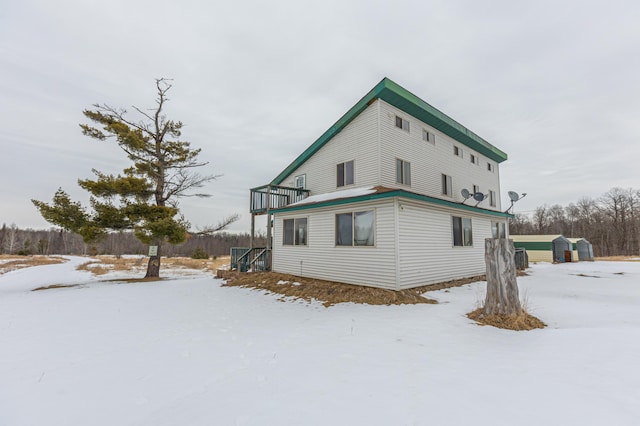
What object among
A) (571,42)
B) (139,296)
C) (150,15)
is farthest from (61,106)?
(571,42)

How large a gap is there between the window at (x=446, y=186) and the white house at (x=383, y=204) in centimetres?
5

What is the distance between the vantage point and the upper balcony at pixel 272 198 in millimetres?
13344

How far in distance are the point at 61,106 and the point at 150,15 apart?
847 centimetres

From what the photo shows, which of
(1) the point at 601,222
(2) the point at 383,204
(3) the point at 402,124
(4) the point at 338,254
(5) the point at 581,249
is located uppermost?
(3) the point at 402,124

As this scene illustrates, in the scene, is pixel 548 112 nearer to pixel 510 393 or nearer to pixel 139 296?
pixel 510 393

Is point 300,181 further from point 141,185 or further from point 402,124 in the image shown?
point 141,185

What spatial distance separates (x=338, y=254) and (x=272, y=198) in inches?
211

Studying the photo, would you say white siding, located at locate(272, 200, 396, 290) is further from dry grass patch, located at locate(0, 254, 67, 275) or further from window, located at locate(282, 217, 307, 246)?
dry grass patch, located at locate(0, 254, 67, 275)

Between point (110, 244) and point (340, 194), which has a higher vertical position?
point (340, 194)

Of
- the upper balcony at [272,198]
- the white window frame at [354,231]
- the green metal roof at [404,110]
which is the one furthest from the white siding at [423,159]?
the upper balcony at [272,198]

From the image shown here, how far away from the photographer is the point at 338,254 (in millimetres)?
9828

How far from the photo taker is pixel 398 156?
36.5 ft

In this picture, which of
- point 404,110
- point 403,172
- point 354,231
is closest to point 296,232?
point 354,231

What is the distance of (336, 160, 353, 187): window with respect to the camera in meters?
11.6
